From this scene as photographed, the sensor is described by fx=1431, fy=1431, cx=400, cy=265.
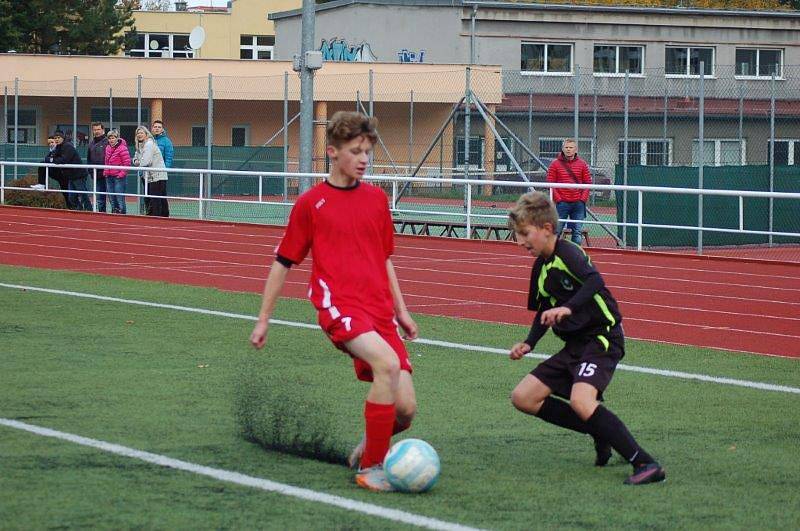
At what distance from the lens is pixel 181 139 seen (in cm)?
4378

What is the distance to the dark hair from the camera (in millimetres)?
6078

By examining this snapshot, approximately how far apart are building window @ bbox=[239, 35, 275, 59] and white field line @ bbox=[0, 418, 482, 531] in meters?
60.1

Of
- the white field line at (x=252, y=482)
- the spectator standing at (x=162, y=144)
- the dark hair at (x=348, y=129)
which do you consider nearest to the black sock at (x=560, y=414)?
the white field line at (x=252, y=482)

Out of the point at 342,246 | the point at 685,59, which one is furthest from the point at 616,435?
the point at 685,59

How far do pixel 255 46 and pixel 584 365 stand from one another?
61084 millimetres

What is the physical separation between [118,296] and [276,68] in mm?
28899

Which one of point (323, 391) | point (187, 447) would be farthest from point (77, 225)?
point (187, 447)

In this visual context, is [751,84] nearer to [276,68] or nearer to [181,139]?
[276,68]

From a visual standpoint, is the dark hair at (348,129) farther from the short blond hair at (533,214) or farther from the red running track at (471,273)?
the red running track at (471,273)

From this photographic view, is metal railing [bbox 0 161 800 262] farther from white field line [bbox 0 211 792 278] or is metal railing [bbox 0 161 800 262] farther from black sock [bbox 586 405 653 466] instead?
black sock [bbox 586 405 653 466]

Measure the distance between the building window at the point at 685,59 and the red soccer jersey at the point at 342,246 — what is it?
127 ft

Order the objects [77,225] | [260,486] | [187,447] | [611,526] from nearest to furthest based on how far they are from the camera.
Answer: [611,526] → [260,486] → [187,447] → [77,225]

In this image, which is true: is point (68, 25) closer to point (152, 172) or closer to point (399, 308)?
point (152, 172)

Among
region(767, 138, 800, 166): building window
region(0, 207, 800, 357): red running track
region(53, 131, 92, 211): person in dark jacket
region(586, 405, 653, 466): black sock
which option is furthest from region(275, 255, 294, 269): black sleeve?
region(767, 138, 800, 166): building window
